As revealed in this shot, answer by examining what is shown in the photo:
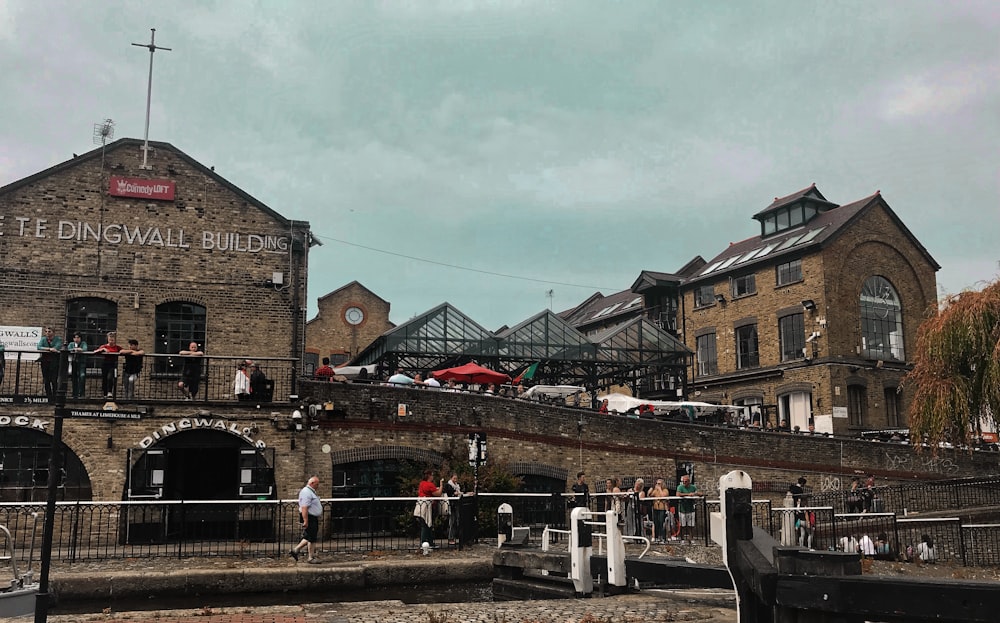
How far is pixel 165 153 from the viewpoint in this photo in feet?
65.9

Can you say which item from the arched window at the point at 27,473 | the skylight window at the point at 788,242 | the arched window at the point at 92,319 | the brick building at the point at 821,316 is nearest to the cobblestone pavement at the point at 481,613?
the arched window at the point at 27,473

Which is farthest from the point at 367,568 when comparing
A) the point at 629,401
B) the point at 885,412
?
the point at 885,412

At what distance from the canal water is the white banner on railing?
8836 millimetres

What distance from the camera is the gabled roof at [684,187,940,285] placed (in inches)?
1324

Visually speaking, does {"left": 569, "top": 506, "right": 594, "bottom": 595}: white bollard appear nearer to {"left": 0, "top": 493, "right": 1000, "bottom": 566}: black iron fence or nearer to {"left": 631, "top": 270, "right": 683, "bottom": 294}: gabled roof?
{"left": 0, "top": 493, "right": 1000, "bottom": 566}: black iron fence

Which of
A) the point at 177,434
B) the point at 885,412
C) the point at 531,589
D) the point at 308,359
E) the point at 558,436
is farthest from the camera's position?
the point at 308,359

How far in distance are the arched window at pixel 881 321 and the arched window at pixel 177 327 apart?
82.9 ft

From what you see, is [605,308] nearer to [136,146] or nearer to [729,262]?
[729,262]

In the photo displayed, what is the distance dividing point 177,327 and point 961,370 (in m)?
18.7

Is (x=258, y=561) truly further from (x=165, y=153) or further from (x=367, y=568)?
(x=165, y=153)

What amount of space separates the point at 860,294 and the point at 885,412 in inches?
188

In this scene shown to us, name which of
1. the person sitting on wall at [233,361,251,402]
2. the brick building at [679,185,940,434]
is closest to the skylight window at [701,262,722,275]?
the brick building at [679,185,940,434]

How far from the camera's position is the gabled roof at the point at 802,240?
33625mm

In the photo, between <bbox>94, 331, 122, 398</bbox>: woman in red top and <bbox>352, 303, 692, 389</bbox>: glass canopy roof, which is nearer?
<bbox>94, 331, 122, 398</bbox>: woman in red top
